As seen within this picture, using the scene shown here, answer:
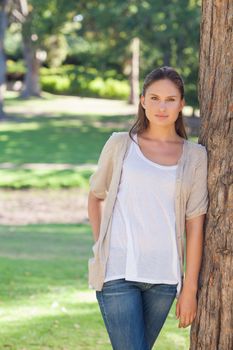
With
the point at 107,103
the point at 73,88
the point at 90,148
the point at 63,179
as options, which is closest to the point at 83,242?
Result: the point at 63,179

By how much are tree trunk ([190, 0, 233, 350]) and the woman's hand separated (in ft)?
0.27

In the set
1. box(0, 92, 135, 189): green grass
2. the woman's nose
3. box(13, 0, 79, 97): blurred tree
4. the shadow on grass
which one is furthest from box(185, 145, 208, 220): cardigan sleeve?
box(13, 0, 79, 97): blurred tree

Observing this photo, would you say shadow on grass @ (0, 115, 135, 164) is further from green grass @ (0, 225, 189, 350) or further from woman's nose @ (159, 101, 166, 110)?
woman's nose @ (159, 101, 166, 110)

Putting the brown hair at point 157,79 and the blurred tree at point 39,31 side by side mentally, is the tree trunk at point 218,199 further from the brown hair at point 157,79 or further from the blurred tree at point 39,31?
the blurred tree at point 39,31

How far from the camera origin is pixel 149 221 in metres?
3.69

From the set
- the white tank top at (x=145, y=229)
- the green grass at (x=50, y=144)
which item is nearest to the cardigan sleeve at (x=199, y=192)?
the white tank top at (x=145, y=229)

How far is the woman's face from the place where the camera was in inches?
152

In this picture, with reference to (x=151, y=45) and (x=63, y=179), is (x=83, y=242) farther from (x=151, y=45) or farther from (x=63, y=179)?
(x=151, y=45)

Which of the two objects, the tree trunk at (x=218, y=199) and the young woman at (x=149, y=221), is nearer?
the young woman at (x=149, y=221)

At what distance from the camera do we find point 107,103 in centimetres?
4947

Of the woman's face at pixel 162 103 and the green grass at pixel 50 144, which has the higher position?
the woman's face at pixel 162 103

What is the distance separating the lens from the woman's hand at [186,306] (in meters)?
3.80

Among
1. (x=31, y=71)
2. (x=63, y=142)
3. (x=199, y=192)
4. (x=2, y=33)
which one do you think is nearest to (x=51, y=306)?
(x=199, y=192)

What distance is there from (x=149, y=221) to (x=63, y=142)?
88.0 feet
